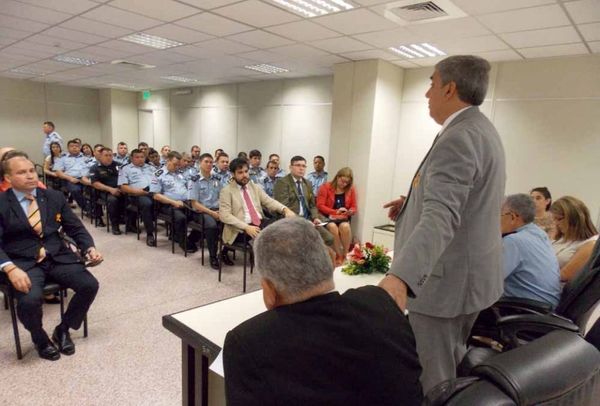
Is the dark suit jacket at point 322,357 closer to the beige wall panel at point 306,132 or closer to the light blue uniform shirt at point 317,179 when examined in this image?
the light blue uniform shirt at point 317,179

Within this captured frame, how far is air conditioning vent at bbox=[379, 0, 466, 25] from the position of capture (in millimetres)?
3015

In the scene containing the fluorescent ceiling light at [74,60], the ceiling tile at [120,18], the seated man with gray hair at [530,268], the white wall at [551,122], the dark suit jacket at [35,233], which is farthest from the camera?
the fluorescent ceiling light at [74,60]

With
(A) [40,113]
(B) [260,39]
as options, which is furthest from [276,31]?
(A) [40,113]

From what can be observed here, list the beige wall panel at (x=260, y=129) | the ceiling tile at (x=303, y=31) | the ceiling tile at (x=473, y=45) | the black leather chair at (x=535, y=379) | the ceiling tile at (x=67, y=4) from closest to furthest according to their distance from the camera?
the black leather chair at (x=535, y=379) → the ceiling tile at (x=67, y=4) → the ceiling tile at (x=303, y=31) → the ceiling tile at (x=473, y=45) → the beige wall panel at (x=260, y=129)

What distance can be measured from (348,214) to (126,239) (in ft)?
10.5

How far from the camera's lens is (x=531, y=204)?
2113 millimetres

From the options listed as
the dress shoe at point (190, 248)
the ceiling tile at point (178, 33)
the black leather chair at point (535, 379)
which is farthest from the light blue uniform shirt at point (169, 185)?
the black leather chair at point (535, 379)

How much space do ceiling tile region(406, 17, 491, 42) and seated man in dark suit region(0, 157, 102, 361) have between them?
3.46 meters

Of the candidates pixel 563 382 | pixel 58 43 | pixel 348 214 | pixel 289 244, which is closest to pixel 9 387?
pixel 289 244

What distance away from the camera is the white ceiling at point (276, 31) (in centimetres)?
319

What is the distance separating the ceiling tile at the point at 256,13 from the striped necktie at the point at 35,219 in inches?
Answer: 87.3

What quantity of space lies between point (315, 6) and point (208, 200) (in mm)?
2580

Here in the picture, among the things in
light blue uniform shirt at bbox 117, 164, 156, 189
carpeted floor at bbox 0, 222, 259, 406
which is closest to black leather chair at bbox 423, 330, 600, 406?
carpeted floor at bbox 0, 222, 259, 406

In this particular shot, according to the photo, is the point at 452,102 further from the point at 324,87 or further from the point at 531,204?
the point at 324,87
